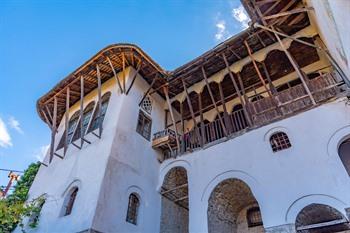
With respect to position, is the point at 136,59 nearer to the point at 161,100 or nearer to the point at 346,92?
the point at 161,100

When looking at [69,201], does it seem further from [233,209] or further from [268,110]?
[268,110]

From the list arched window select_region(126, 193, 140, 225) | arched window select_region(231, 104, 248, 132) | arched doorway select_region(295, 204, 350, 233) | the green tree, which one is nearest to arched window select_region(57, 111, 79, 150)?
the green tree

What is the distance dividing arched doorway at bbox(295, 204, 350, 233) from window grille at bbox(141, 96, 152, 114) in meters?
7.49

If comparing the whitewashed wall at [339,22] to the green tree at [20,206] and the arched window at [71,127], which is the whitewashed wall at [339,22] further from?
the arched window at [71,127]

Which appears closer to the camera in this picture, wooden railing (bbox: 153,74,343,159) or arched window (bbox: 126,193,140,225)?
wooden railing (bbox: 153,74,343,159)

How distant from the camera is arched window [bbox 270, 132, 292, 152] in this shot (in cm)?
784

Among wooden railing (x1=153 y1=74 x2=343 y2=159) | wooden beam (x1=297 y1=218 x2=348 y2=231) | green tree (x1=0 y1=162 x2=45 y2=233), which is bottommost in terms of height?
wooden beam (x1=297 y1=218 x2=348 y2=231)

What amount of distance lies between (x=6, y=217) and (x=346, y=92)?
11.2 metres

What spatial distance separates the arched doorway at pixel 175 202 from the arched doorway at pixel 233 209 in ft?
4.87

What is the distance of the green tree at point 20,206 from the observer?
8078 mm

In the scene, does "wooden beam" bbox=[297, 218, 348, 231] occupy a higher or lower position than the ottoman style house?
lower

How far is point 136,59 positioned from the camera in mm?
11195

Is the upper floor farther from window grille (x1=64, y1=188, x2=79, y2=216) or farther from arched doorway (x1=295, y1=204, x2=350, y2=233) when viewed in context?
arched doorway (x1=295, y1=204, x2=350, y2=233)

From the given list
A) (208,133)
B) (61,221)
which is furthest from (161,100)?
(61,221)
